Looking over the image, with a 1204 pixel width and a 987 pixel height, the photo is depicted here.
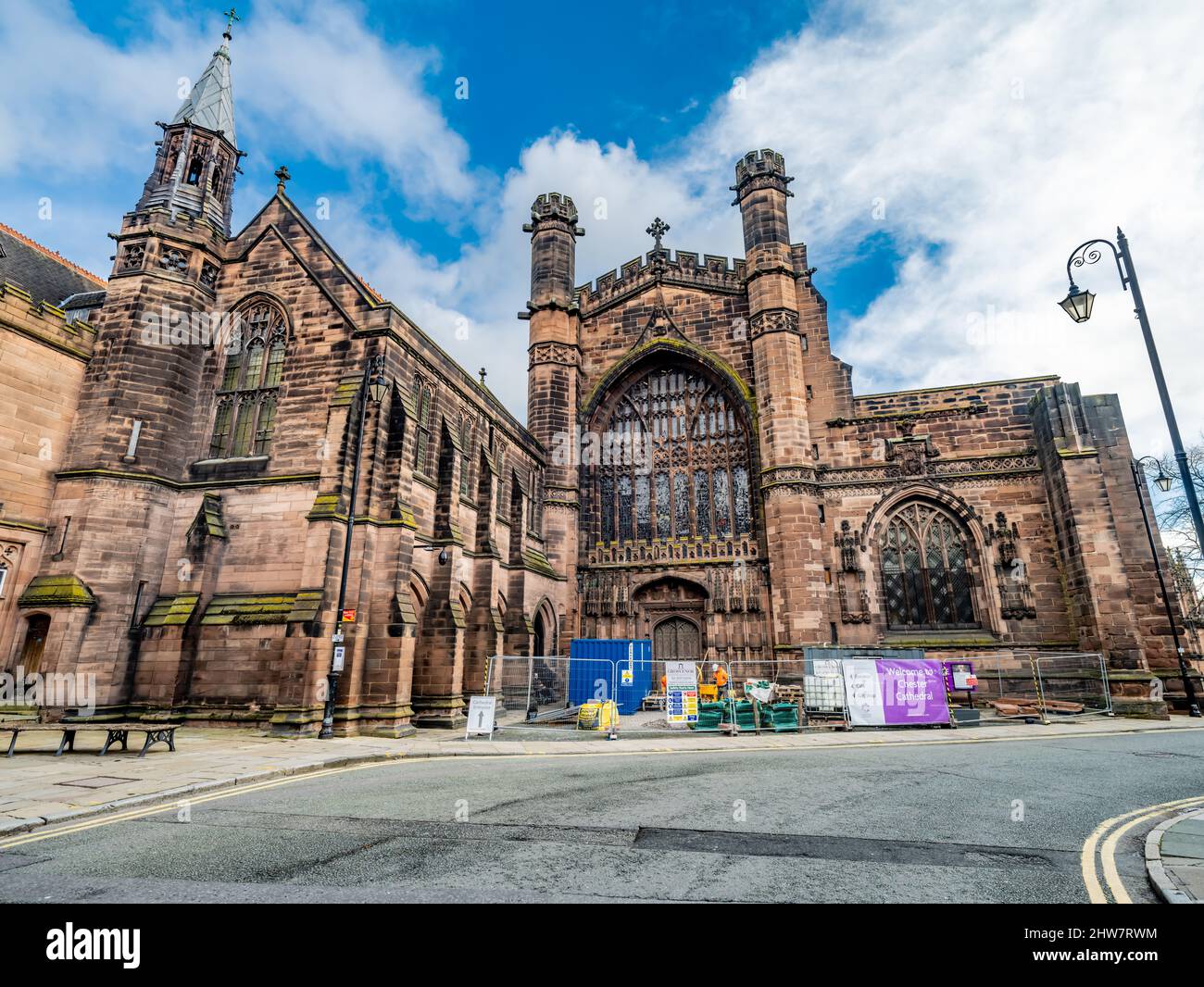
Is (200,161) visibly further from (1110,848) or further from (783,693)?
(1110,848)

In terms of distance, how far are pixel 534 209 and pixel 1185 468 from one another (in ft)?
93.6

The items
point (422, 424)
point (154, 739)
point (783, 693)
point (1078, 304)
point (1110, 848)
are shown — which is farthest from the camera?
point (783, 693)

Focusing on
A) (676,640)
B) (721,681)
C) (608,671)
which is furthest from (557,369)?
(721,681)

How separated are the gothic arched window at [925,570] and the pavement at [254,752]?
19.0 feet

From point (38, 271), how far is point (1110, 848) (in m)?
28.4

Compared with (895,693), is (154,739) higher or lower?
lower

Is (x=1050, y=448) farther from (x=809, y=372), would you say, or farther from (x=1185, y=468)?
(x=1185, y=468)

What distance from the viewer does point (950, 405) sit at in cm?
2472

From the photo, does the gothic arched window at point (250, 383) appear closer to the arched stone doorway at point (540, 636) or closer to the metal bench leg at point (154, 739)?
the metal bench leg at point (154, 739)

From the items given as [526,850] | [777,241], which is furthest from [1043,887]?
[777,241]

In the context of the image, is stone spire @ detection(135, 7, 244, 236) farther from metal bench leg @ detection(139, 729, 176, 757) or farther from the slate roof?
metal bench leg @ detection(139, 729, 176, 757)

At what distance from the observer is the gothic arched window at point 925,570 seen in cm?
2341

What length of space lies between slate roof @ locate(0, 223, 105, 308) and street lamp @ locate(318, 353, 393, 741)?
9950 mm

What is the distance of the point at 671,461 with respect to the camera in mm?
28797
